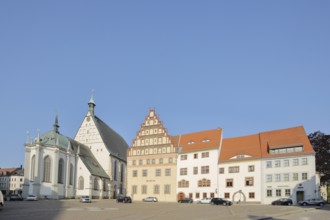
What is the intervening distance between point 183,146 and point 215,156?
7619mm

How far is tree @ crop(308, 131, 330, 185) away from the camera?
65.4 metres

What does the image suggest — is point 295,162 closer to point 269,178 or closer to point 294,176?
point 294,176

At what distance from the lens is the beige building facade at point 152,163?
235ft

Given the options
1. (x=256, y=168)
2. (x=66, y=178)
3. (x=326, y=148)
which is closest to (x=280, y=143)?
(x=256, y=168)

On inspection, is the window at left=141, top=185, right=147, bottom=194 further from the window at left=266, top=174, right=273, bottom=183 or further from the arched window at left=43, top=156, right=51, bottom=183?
the window at left=266, top=174, right=273, bottom=183

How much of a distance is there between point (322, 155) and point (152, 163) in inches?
1187

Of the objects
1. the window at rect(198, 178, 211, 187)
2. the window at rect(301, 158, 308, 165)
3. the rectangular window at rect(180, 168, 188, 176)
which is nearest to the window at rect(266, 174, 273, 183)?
the window at rect(301, 158, 308, 165)

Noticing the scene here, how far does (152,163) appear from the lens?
242ft

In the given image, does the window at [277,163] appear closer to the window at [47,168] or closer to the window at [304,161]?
the window at [304,161]

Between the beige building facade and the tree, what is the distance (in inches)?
974

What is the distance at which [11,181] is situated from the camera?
530ft

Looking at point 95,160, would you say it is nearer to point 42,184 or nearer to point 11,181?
point 42,184

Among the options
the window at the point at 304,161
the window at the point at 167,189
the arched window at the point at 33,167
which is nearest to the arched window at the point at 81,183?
the arched window at the point at 33,167

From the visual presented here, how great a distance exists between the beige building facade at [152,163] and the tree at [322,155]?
81.2 ft
